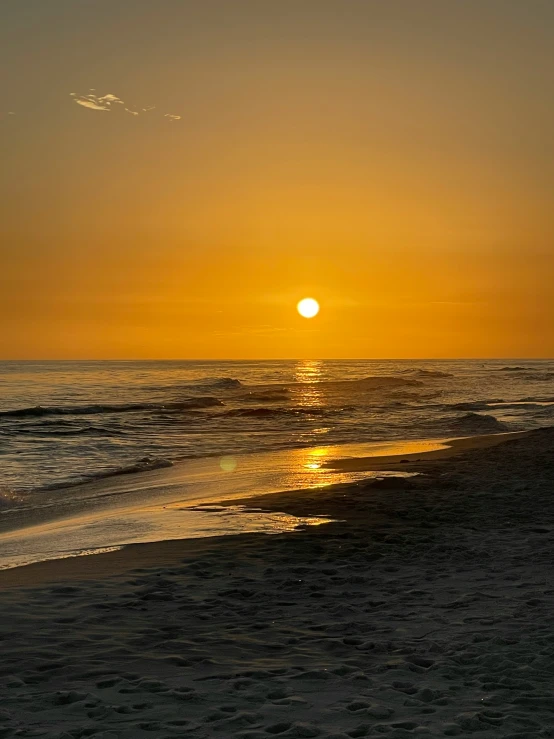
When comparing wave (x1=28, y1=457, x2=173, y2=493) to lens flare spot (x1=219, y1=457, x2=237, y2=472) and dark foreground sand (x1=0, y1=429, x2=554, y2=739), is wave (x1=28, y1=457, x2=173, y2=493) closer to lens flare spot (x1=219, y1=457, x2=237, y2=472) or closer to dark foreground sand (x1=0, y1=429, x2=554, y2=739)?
lens flare spot (x1=219, y1=457, x2=237, y2=472)

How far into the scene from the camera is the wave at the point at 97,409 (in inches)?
1843

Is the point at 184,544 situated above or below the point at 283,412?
above

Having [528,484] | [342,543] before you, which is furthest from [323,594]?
[528,484]

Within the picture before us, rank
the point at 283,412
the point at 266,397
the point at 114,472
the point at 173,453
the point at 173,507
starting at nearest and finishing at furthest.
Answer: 1. the point at 173,507
2. the point at 114,472
3. the point at 173,453
4. the point at 283,412
5. the point at 266,397

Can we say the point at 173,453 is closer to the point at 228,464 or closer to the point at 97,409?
the point at 228,464

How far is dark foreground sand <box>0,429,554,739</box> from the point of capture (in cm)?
511

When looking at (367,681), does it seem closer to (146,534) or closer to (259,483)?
(146,534)

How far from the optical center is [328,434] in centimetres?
3278

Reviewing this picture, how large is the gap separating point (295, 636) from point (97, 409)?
4489cm

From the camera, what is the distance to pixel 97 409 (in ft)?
164

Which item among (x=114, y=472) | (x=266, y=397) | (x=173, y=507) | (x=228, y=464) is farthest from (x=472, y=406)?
(x=173, y=507)

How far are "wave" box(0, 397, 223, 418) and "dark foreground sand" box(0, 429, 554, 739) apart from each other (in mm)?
38438

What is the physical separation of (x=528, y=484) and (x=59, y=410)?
127 feet

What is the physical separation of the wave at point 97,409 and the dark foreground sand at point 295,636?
38.4 metres
